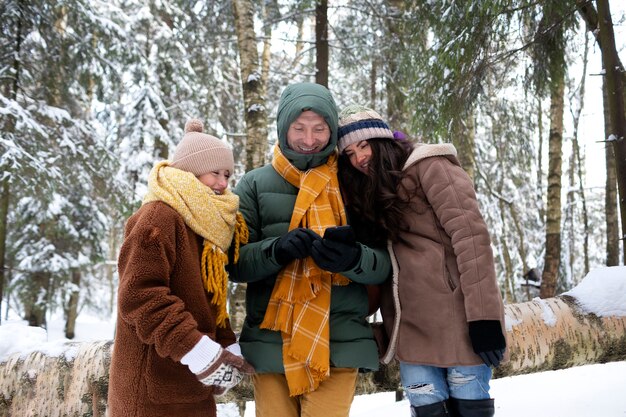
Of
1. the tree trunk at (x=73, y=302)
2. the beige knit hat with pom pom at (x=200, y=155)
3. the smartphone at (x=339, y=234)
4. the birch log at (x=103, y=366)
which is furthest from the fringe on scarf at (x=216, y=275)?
the tree trunk at (x=73, y=302)

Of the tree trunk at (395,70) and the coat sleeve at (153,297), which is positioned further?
the tree trunk at (395,70)

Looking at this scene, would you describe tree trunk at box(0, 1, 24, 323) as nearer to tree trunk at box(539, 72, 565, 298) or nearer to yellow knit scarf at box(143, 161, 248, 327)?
yellow knit scarf at box(143, 161, 248, 327)

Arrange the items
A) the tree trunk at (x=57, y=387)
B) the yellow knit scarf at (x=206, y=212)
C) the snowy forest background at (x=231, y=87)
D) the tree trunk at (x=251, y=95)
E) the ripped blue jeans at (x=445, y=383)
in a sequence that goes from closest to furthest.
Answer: the yellow knit scarf at (x=206, y=212) < the ripped blue jeans at (x=445, y=383) < the tree trunk at (x=57, y=387) < the snowy forest background at (x=231, y=87) < the tree trunk at (x=251, y=95)

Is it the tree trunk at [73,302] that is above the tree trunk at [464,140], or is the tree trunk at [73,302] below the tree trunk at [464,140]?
below

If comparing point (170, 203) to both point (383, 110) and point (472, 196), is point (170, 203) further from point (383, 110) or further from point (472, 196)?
point (383, 110)

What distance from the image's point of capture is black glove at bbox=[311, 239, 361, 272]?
217cm

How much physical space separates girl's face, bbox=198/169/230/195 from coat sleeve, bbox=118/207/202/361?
368mm

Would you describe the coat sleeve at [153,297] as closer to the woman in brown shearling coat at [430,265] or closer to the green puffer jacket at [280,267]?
the green puffer jacket at [280,267]

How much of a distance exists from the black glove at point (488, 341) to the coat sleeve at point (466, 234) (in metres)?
0.04

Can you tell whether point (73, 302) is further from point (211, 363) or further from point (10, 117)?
point (211, 363)

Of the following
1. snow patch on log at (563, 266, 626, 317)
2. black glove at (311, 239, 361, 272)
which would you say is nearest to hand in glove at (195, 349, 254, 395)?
black glove at (311, 239, 361, 272)

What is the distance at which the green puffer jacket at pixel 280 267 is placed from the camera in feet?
7.67

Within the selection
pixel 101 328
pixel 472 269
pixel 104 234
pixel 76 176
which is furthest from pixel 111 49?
pixel 101 328

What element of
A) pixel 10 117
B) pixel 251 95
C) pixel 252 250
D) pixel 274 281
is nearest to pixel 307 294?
pixel 274 281
